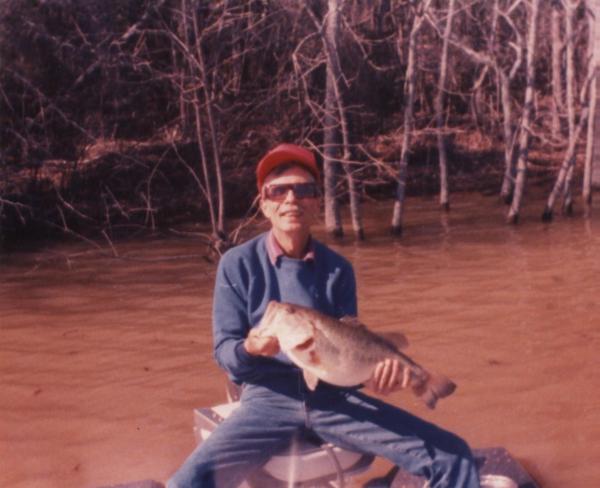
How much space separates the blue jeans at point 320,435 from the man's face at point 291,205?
0.64 metres

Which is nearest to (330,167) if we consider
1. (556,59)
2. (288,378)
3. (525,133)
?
(525,133)

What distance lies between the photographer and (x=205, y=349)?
352 inches

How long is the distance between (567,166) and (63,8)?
10.8 metres

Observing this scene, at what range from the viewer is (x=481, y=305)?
10398 millimetres

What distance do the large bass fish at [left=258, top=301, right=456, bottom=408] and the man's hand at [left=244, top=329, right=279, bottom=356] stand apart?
1.0 inches

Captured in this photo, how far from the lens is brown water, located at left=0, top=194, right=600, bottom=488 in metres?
6.21

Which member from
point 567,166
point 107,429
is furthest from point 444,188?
point 107,429

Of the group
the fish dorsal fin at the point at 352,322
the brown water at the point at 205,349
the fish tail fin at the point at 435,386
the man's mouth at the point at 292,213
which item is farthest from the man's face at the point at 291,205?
the brown water at the point at 205,349

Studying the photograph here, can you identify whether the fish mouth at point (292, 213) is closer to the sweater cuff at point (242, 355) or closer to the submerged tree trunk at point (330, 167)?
the sweater cuff at point (242, 355)

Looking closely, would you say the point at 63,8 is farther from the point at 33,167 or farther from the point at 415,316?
the point at 415,316

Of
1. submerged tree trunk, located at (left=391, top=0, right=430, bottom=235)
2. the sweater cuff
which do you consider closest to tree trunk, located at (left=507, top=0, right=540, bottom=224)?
submerged tree trunk, located at (left=391, top=0, right=430, bottom=235)

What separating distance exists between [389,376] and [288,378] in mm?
486

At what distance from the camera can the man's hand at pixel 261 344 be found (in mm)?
3156

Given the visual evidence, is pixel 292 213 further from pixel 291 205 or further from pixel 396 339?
pixel 396 339
